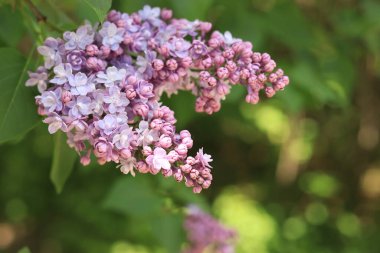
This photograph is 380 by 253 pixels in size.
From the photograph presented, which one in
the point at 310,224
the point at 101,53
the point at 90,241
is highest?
the point at 310,224

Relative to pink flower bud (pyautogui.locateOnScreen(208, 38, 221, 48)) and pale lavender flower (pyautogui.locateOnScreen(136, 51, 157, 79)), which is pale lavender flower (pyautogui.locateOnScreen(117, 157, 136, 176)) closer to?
pale lavender flower (pyautogui.locateOnScreen(136, 51, 157, 79))

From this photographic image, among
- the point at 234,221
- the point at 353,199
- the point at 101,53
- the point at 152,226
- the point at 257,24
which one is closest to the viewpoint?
the point at 101,53

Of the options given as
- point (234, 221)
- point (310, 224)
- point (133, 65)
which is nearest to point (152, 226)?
point (133, 65)

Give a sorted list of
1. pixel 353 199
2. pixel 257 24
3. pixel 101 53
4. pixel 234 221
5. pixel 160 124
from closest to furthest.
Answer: pixel 160 124, pixel 101 53, pixel 257 24, pixel 234 221, pixel 353 199

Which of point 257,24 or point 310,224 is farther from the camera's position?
point 310,224

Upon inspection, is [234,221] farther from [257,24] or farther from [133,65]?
[133,65]

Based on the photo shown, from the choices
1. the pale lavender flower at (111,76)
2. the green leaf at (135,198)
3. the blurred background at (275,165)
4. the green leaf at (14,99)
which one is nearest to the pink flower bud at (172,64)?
the pale lavender flower at (111,76)

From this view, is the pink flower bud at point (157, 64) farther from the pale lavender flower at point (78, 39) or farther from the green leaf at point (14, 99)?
the green leaf at point (14, 99)

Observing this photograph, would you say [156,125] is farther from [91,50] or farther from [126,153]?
[91,50]
